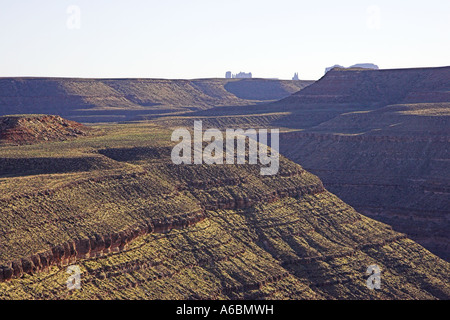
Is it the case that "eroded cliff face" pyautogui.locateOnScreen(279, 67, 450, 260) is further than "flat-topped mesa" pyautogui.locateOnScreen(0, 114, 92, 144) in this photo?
Yes

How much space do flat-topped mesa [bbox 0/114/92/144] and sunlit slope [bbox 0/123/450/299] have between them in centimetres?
422

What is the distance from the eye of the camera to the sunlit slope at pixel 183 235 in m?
66.1

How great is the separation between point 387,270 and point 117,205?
25926 mm

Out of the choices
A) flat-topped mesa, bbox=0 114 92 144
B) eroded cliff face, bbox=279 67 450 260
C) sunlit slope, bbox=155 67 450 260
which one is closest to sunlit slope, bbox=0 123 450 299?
flat-topped mesa, bbox=0 114 92 144

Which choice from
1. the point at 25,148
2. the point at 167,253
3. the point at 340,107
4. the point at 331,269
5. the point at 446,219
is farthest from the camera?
the point at 340,107

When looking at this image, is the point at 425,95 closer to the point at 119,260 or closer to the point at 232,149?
the point at 232,149

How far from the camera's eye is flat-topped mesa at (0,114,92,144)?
4097 inches

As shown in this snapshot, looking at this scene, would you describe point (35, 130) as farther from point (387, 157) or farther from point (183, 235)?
point (387, 157)

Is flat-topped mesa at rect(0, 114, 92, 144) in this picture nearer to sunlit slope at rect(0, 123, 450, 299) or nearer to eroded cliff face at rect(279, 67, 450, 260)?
sunlit slope at rect(0, 123, 450, 299)

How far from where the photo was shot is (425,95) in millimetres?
187375

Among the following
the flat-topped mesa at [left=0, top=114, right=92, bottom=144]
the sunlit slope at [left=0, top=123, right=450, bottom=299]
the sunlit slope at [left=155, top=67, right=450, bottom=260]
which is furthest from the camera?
the sunlit slope at [left=155, top=67, right=450, bottom=260]

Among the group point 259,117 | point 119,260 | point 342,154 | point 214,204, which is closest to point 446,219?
point 342,154

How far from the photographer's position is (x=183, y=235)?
7781 centimetres

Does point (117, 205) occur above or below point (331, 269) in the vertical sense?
above
